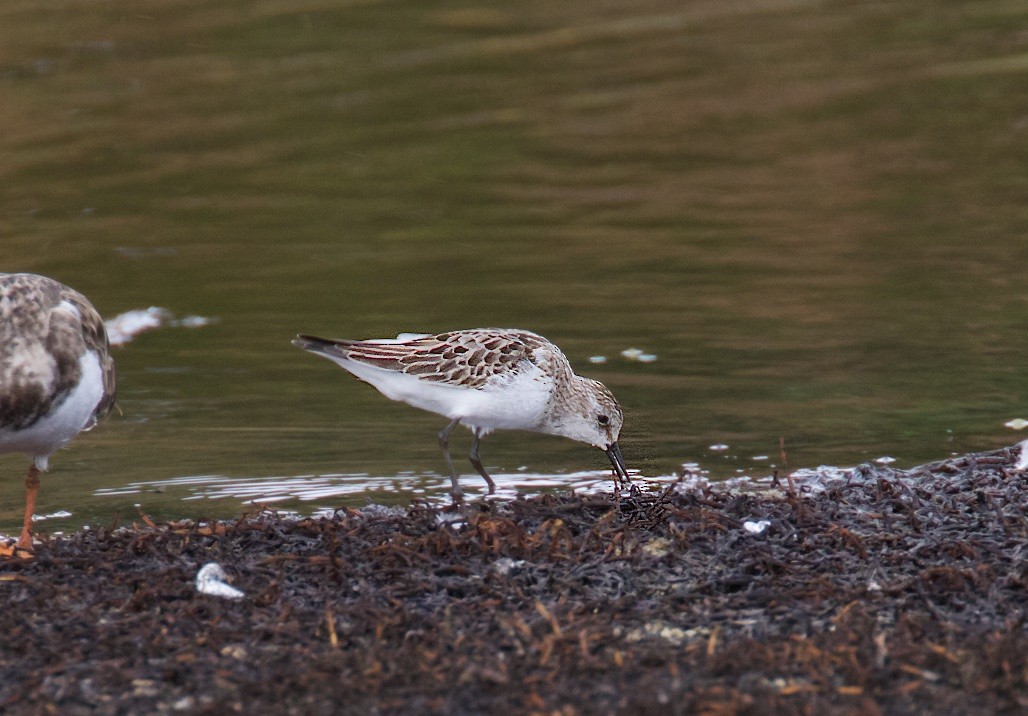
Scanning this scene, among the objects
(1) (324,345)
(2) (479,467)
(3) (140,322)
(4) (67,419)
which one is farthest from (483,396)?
(3) (140,322)

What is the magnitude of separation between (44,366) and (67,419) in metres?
0.31

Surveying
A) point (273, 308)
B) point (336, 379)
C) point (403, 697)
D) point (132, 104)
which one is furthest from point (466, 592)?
point (132, 104)

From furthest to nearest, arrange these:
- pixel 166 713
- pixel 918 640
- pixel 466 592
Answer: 1. pixel 466 592
2. pixel 918 640
3. pixel 166 713

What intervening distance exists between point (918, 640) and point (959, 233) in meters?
9.21

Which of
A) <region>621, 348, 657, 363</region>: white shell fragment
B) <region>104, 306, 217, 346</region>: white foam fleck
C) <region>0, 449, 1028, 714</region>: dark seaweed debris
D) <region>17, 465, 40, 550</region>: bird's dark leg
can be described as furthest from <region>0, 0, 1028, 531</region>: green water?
<region>0, 449, 1028, 714</region>: dark seaweed debris

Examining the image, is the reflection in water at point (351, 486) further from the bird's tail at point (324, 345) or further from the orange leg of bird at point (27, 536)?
the orange leg of bird at point (27, 536)

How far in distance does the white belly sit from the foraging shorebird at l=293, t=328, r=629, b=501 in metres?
1.36

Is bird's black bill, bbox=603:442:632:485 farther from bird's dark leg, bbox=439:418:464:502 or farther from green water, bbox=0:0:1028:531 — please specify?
bird's dark leg, bbox=439:418:464:502

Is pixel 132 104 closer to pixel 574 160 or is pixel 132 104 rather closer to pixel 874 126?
pixel 574 160

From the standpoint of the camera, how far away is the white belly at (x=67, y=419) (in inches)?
265

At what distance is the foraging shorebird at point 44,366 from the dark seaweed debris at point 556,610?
513mm

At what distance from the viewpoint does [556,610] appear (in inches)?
231

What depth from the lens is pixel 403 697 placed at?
514 centimetres

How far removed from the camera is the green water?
377 inches
